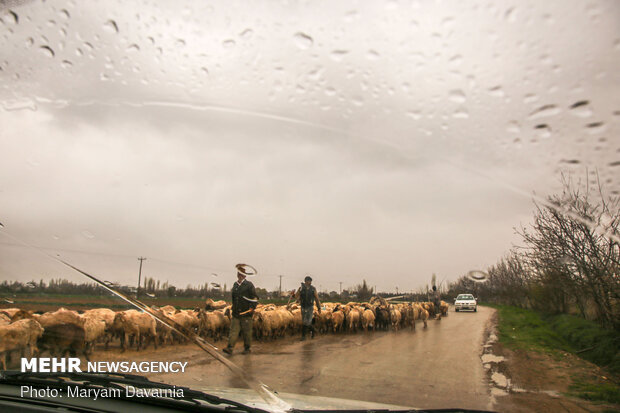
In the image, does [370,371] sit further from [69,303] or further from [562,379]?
[69,303]

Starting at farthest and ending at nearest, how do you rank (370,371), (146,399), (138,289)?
(370,371)
(138,289)
(146,399)

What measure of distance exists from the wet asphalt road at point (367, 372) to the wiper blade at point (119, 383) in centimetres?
28

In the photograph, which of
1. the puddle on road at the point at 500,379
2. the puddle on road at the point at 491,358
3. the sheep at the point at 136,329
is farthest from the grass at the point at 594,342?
the sheep at the point at 136,329

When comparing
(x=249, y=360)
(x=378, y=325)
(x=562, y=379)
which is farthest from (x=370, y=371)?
(x=378, y=325)

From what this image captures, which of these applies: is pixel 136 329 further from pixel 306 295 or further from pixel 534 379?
pixel 306 295

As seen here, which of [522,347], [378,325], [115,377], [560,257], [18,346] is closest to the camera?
[115,377]

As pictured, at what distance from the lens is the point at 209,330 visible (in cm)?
1196

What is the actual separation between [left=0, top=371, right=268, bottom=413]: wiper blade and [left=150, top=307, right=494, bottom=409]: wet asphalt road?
279 mm

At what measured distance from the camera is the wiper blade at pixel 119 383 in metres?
2.43

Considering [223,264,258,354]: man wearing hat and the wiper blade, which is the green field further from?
[223,264,258,354]: man wearing hat

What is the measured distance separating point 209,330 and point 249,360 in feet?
13.8

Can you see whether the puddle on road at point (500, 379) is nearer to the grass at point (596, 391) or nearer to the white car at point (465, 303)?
the grass at point (596, 391)

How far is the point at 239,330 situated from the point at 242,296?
0.72 meters

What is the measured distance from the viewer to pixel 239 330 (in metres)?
9.15
